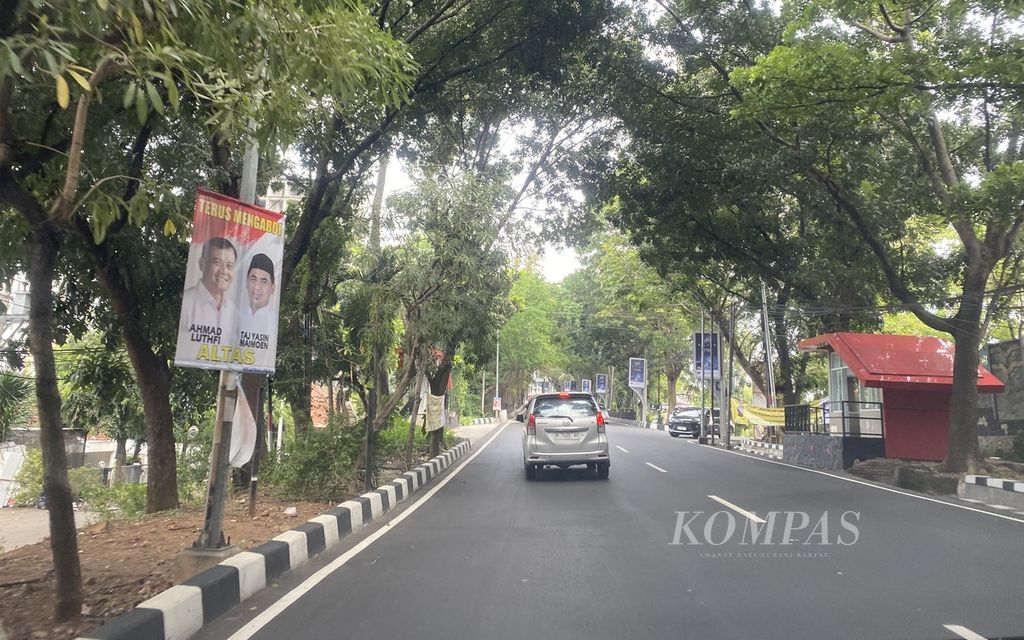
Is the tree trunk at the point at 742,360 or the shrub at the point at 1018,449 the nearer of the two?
the shrub at the point at 1018,449

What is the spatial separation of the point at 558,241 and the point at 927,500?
11321 millimetres

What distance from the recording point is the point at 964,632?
4.52m

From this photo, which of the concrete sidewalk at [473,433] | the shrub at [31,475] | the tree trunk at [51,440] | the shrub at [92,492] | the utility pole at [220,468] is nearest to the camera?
the tree trunk at [51,440]

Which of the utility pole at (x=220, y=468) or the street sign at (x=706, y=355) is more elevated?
the street sign at (x=706, y=355)

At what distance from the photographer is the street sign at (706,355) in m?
31.7

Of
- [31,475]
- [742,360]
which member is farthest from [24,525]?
[742,360]

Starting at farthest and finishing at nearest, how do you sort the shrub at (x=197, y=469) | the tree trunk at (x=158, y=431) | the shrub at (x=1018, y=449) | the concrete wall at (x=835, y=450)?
the shrub at (x=1018, y=449), the concrete wall at (x=835, y=450), the shrub at (x=197, y=469), the tree trunk at (x=158, y=431)

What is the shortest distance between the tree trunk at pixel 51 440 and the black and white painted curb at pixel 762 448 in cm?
2028

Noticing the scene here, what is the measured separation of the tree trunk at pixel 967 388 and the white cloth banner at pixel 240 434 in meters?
12.8

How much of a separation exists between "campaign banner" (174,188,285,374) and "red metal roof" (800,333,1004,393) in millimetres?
13557

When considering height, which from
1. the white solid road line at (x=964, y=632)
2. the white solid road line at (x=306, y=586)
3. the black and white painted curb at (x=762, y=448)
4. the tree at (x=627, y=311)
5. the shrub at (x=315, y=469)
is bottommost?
the black and white painted curb at (x=762, y=448)

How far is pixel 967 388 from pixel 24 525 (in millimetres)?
17364

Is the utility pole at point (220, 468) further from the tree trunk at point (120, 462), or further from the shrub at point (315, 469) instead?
the tree trunk at point (120, 462)

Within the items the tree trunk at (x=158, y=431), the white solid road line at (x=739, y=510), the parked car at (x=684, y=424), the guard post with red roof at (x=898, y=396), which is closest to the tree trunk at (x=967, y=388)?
the guard post with red roof at (x=898, y=396)
